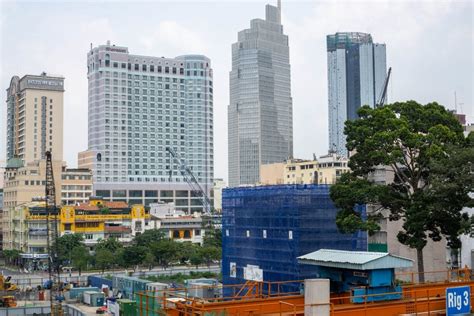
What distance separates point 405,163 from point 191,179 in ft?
490

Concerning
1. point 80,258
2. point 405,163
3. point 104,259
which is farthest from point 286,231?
point 80,258

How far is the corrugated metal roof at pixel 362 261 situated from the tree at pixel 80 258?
8124 centimetres

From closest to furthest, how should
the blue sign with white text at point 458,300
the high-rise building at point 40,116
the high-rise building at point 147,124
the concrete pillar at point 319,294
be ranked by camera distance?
1. the concrete pillar at point 319,294
2. the blue sign with white text at point 458,300
3. the high-rise building at point 40,116
4. the high-rise building at point 147,124

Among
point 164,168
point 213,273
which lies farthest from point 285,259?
point 164,168

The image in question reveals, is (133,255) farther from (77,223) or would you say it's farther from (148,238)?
(77,223)

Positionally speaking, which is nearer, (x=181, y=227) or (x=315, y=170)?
Answer: (x=181, y=227)

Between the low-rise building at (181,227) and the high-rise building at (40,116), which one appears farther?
the high-rise building at (40,116)

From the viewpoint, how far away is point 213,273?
9194cm

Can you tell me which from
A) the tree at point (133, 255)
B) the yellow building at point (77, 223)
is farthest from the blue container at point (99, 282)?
the yellow building at point (77, 223)

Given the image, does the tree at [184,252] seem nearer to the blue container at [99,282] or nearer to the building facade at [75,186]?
the blue container at [99,282]

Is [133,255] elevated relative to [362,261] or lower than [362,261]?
lower

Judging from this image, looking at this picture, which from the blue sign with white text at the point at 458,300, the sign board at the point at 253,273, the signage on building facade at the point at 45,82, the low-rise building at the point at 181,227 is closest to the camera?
the blue sign with white text at the point at 458,300

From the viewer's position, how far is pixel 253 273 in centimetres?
5847

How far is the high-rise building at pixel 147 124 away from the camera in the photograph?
175625 millimetres
